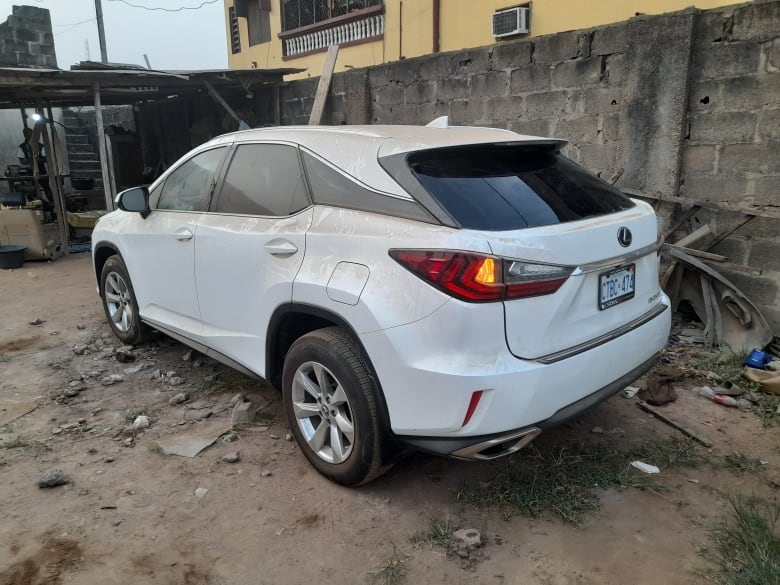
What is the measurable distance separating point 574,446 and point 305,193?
198 cm

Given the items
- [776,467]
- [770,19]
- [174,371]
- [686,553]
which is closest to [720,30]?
[770,19]

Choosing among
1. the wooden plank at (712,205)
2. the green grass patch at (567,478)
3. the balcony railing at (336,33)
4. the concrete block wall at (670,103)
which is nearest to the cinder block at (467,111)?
the concrete block wall at (670,103)

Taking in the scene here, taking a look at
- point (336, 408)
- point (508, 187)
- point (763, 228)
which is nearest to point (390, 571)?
point (336, 408)

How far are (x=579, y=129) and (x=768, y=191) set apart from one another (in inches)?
66.4

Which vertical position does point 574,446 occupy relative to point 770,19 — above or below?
below

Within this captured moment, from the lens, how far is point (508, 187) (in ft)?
8.71

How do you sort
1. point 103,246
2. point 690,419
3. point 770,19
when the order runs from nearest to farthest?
1. point 690,419
2. point 770,19
3. point 103,246

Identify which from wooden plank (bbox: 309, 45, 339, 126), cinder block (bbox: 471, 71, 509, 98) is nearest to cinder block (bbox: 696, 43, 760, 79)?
cinder block (bbox: 471, 71, 509, 98)

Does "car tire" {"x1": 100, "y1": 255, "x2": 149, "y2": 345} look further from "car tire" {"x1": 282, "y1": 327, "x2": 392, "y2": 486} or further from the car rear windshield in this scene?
the car rear windshield

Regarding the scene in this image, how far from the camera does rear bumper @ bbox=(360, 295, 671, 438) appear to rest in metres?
2.26

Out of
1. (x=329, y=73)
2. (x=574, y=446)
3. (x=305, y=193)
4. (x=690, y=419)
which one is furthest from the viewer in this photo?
(x=329, y=73)

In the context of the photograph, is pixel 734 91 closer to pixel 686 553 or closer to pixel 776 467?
pixel 776 467

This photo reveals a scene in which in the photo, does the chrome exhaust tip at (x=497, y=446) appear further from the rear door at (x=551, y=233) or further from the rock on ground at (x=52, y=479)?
the rock on ground at (x=52, y=479)

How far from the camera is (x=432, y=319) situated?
230cm
